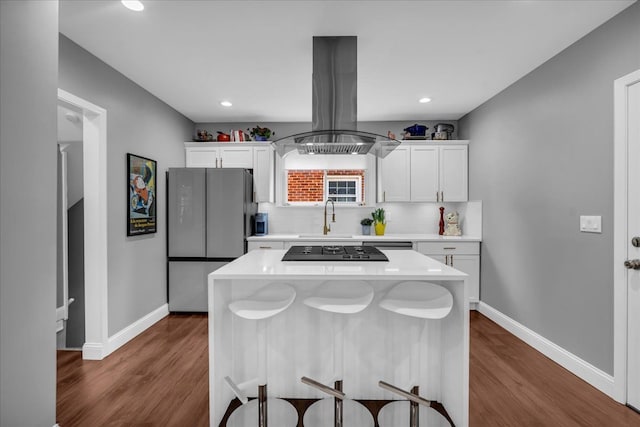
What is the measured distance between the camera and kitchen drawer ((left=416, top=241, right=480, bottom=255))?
4.02m

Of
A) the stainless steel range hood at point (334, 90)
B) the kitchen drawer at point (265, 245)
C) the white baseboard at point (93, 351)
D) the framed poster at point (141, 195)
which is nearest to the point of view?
the stainless steel range hood at point (334, 90)

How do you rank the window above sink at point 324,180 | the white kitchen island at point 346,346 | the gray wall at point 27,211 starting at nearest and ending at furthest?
the gray wall at point 27,211, the white kitchen island at point 346,346, the window above sink at point 324,180

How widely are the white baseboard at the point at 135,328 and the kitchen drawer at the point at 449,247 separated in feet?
10.4

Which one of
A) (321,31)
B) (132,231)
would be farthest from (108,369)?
(321,31)

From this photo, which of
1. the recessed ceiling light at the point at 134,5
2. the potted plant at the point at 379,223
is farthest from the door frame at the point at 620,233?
the recessed ceiling light at the point at 134,5

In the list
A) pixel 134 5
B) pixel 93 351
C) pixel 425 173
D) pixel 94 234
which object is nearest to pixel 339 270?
pixel 134 5

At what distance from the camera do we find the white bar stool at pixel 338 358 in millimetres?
1772

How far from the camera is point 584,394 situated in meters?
2.21

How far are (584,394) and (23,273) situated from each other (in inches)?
135

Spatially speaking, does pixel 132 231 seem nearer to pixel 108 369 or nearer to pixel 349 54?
pixel 108 369

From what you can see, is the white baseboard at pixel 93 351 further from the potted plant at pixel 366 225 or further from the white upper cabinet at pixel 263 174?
the potted plant at pixel 366 225

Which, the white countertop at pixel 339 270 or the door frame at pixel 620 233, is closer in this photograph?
the white countertop at pixel 339 270

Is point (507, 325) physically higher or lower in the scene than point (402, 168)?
lower

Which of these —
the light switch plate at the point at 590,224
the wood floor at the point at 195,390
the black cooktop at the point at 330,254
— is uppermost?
the light switch plate at the point at 590,224
